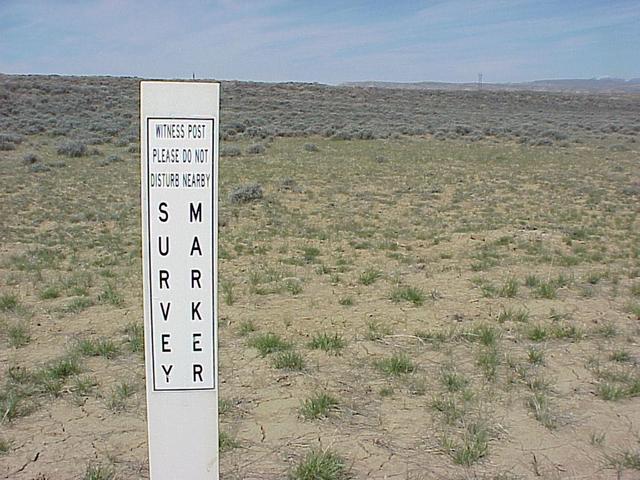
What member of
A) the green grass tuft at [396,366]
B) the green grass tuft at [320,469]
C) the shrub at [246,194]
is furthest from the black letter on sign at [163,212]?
the shrub at [246,194]

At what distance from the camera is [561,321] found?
612 centimetres

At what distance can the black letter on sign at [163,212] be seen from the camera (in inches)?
93.6

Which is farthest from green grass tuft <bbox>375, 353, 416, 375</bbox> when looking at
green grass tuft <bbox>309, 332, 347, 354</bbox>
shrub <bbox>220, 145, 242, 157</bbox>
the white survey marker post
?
shrub <bbox>220, 145, 242, 157</bbox>

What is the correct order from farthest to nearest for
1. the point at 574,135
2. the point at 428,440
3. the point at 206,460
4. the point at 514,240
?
the point at 574,135 → the point at 514,240 → the point at 428,440 → the point at 206,460

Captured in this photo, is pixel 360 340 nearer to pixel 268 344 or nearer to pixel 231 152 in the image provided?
pixel 268 344

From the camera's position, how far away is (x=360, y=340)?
220 inches

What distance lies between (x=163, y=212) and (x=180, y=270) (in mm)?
237

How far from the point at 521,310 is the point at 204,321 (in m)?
4.60

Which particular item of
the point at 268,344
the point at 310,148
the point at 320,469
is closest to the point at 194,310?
the point at 320,469

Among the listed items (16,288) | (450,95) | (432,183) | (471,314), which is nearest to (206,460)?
(471,314)

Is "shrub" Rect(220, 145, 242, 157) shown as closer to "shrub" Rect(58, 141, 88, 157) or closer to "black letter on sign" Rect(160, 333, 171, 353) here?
"shrub" Rect(58, 141, 88, 157)

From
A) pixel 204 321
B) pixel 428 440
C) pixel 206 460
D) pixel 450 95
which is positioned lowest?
pixel 428 440

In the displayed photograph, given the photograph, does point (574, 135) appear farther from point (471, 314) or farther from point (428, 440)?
point (428, 440)

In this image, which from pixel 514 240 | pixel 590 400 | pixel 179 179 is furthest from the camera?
pixel 514 240
